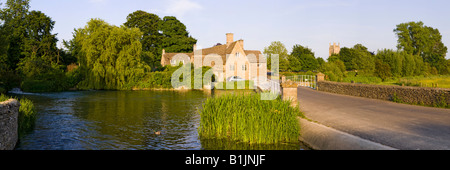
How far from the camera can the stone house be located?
67750 mm

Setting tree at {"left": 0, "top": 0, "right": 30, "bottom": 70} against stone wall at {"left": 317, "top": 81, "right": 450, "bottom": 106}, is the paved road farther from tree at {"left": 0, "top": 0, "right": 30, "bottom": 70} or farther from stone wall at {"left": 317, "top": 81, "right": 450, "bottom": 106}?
tree at {"left": 0, "top": 0, "right": 30, "bottom": 70}

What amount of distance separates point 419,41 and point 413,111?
9483 centimetres

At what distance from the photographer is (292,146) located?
Answer: 11672 millimetres

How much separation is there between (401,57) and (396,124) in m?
44.8

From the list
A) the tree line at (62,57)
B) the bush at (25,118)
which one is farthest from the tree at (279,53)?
the bush at (25,118)

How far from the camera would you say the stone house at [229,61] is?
222 feet

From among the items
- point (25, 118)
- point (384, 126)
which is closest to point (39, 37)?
point (25, 118)

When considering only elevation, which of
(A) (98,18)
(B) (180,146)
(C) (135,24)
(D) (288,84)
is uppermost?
(C) (135,24)

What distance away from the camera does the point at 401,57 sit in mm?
51031

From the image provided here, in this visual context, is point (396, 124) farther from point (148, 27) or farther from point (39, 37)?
point (148, 27)

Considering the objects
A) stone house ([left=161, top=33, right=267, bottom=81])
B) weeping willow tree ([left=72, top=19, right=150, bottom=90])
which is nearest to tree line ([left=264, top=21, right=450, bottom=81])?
stone house ([left=161, top=33, right=267, bottom=81])

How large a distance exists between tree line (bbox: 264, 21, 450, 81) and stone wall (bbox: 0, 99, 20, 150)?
43833 millimetres

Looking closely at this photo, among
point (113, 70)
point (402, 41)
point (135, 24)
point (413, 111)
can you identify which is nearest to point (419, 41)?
point (402, 41)
